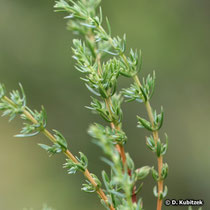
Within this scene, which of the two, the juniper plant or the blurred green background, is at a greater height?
the blurred green background

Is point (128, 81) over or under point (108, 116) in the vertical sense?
over

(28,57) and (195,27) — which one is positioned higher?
(195,27)

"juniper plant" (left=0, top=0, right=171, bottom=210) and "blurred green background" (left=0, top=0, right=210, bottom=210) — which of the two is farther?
"blurred green background" (left=0, top=0, right=210, bottom=210)

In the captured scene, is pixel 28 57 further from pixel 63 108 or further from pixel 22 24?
pixel 63 108

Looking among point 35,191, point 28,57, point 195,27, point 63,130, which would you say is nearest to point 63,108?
point 63,130

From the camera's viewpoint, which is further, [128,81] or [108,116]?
[128,81]

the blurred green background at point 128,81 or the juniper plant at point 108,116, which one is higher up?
the blurred green background at point 128,81

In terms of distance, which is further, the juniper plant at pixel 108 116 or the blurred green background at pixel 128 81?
the blurred green background at pixel 128 81

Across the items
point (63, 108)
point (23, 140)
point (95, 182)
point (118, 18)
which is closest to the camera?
point (95, 182)
